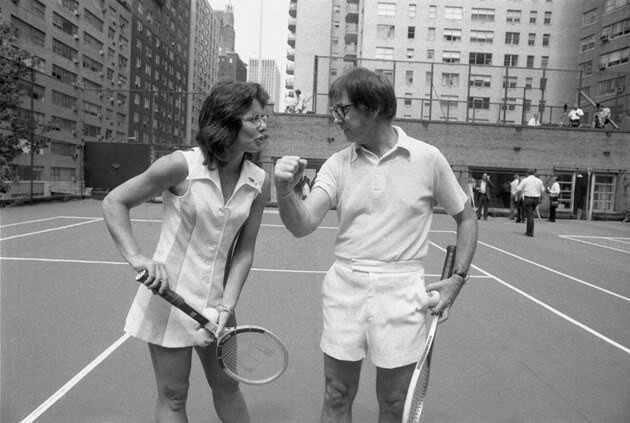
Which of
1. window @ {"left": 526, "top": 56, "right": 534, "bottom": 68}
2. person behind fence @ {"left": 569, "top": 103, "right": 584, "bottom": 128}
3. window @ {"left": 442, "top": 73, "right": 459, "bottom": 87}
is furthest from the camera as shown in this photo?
window @ {"left": 526, "top": 56, "right": 534, "bottom": 68}

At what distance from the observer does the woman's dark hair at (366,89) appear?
2.18m

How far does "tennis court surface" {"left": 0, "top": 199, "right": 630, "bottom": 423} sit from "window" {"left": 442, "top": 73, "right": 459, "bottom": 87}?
22.2 metres

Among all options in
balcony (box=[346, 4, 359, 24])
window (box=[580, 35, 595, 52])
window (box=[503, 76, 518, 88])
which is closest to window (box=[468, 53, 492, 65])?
window (box=[580, 35, 595, 52])

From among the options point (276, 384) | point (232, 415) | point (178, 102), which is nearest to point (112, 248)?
point (276, 384)

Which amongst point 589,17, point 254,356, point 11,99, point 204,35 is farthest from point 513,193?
point 204,35

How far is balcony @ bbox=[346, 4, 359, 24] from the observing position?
70000 millimetres

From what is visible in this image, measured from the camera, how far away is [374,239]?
7.25ft

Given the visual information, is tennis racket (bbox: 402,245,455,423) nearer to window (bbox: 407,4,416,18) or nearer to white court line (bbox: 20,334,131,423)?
white court line (bbox: 20,334,131,423)

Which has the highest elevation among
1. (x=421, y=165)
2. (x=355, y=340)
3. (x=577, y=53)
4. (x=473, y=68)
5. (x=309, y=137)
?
(x=577, y=53)

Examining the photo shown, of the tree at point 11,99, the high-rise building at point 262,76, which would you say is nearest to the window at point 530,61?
the high-rise building at point 262,76

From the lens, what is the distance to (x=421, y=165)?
2.28 m

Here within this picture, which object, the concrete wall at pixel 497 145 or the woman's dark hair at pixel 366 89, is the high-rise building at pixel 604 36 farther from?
the woman's dark hair at pixel 366 89

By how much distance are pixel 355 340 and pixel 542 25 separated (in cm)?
7215

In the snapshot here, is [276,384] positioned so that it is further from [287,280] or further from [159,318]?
[287,280]
